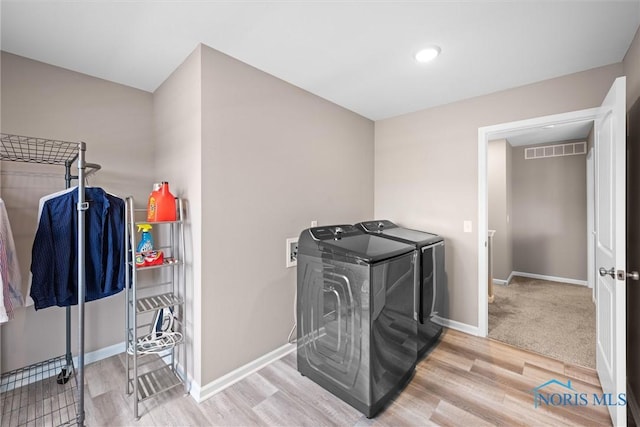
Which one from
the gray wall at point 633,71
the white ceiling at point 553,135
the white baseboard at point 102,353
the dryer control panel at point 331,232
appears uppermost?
the white ceiling at point 553,135

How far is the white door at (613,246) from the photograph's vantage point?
1.44m

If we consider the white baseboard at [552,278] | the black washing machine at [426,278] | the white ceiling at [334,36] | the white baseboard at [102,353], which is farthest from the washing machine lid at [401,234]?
the white baseboard at [552,278]

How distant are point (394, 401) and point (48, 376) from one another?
97.4 inches

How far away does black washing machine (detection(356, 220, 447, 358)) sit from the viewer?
89.8 inches

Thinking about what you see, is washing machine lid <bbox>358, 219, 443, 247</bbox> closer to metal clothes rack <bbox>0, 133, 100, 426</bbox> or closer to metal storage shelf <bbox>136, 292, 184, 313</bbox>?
metal storage shelf <bbox>136, 292, 184, 313</bbox>

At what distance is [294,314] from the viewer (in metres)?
2.51

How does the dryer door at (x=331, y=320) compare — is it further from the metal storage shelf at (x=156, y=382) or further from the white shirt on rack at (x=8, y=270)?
the white shirt on rack at (x=8, y=270)

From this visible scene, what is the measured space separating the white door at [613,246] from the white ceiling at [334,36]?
50cm

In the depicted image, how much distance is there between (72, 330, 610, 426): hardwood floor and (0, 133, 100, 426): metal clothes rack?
0.48 feet

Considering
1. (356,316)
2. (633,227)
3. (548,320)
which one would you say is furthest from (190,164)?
(548,320)

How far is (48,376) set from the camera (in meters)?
2.05

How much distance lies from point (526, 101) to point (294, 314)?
9.07 feet

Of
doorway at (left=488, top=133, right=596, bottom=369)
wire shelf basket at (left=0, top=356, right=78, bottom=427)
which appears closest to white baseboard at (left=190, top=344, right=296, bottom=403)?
wire shelf basket at (left=0, top=356, right=78, bottom=427)

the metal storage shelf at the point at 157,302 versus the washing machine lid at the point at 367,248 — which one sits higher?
the washing machine lid at the point at 367,248
